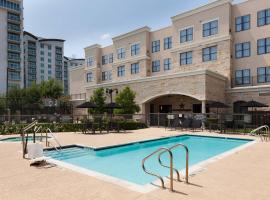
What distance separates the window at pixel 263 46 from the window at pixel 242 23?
87.3 inches

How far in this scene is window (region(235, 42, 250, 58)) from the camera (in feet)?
85.3

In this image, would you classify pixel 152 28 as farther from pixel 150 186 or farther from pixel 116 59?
pixel 150 186

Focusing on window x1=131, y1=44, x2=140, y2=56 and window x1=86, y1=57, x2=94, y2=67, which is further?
window x1=86, y1=57, x2=94, y2=67

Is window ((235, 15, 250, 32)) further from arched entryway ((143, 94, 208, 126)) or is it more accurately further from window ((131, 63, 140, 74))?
window ((131, 63, 140, 74))

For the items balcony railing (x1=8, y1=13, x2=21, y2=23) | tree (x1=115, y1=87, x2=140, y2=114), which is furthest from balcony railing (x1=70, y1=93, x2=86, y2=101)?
balcony railing (x1=8, y1=13, x2=21, y2=23)

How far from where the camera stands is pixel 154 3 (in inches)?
756

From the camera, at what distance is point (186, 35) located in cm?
2984

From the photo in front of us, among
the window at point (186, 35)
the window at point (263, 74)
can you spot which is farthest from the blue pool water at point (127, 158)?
the window at point (186, 35)

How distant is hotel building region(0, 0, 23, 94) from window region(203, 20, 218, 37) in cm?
5479

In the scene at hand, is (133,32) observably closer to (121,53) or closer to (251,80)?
(121,53)

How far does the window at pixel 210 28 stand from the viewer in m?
27.4

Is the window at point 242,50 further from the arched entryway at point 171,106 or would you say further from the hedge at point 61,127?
the hedge at point 61,127

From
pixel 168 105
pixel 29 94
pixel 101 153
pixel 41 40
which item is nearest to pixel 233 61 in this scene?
pixel 168 105

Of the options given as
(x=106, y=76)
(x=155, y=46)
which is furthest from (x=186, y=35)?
(x=106, y=76)
